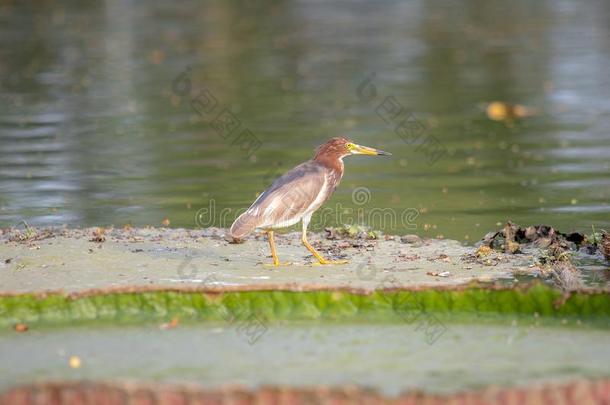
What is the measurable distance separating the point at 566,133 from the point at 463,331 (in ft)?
27.6

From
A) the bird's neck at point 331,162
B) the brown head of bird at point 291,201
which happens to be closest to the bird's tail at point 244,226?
the brown head of bird at point 291,201

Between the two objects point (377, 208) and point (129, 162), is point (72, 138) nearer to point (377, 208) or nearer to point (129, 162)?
point (129, 162)

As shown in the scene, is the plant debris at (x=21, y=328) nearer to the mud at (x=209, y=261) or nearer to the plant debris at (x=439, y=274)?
the mud at (x=209, y=261)

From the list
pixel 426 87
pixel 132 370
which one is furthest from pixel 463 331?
pixel 426 87

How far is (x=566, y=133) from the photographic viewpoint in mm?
13914

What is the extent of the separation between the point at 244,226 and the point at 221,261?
1.22 feet

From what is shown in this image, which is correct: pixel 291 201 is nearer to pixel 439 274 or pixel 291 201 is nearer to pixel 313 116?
pixel 439 274

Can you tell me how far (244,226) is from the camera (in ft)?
26.3

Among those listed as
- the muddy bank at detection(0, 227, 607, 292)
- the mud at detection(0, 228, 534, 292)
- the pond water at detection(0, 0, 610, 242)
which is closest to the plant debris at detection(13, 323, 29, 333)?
the mud at detection(0, 228, 534, 292)

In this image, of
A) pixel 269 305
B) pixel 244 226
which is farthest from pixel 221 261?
pixel 269 305

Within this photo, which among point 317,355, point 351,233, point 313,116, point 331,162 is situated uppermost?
point 313,116

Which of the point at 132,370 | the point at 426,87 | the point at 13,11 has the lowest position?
the point at 132,370

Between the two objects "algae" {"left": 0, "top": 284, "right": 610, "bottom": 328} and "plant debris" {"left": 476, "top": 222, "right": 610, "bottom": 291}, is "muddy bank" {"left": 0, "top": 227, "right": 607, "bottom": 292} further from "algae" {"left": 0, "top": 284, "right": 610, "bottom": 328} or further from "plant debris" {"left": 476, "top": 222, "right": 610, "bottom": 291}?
"algae" {"left": 0, "top": 284, "right": 610, "bottom": 328}

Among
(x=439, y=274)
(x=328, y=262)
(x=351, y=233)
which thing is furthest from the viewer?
(x=351, y=233)
